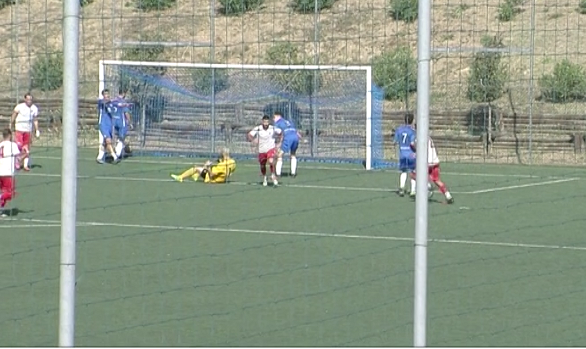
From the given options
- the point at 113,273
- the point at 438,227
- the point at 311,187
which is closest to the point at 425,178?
the point at 113,273

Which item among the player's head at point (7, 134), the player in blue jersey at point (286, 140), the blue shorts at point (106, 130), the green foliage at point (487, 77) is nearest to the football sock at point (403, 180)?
the green foliage at point (487, 77)

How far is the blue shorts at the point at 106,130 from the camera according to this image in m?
27.3

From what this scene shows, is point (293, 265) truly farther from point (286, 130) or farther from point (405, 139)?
point (286, 130)

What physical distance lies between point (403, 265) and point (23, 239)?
201 inches

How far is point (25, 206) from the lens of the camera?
2169cm

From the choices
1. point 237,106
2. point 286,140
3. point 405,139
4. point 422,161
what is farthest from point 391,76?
point 422,161

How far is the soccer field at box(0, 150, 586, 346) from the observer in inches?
447

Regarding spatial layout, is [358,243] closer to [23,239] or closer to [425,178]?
[23,239]

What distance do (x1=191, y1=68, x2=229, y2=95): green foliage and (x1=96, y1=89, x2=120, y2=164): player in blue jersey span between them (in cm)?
339

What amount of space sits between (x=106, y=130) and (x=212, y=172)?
3464mm

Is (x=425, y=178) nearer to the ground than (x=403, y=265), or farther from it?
farther from it

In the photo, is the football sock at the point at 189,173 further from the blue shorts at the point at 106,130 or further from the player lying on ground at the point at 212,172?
the blue shorts at the point at 106,130

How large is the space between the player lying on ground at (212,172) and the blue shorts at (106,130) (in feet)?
6.02

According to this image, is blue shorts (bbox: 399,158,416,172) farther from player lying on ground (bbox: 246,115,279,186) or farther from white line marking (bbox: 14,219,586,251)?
white line marking (bbox: 14,219,586,251)
